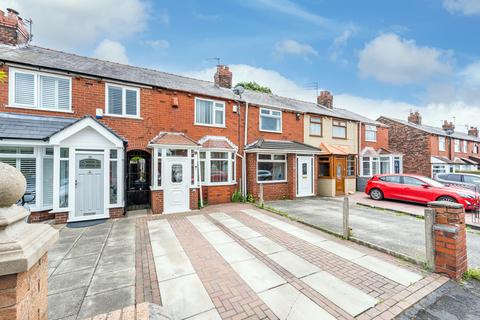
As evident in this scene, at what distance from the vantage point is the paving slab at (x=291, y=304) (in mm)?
2947

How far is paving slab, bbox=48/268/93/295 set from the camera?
360cm

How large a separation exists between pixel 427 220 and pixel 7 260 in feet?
19.8

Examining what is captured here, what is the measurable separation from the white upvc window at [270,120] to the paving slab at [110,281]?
1043 centimetres

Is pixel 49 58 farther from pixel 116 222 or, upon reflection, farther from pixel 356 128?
pixel 356 128

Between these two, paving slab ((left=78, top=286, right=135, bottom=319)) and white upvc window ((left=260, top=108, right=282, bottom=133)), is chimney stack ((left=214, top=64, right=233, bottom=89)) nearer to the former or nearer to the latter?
white upvc window ((left=260, top=108, right=282, bottom=133))

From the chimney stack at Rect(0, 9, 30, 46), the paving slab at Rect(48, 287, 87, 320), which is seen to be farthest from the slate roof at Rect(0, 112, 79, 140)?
the paving slab at Rect(48, 287, 87, 320)

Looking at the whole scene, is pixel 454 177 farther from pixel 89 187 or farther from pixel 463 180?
pixel 89 187

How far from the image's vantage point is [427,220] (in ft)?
13.9

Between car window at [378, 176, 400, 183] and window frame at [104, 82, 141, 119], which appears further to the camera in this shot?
car window at [378, 176, 400, 183]

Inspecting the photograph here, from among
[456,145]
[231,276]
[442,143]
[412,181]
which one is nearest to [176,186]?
[231,276]

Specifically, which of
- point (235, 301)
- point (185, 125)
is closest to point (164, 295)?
point (235, 301)

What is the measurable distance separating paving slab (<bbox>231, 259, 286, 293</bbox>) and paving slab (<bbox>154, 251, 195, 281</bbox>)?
987 mm

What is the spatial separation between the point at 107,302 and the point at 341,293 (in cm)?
375

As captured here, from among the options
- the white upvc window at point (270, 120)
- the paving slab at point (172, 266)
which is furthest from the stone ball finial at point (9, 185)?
the white upvc window at point (270, 120)
